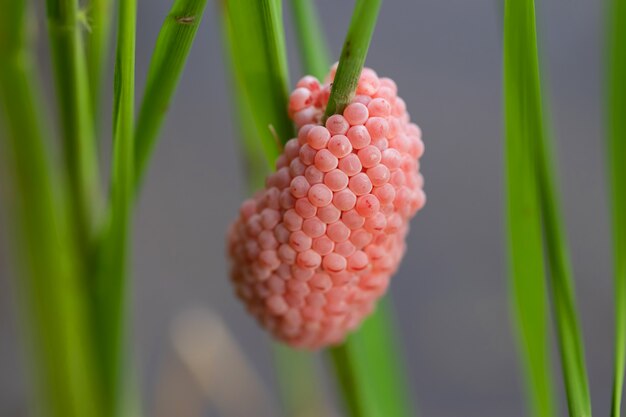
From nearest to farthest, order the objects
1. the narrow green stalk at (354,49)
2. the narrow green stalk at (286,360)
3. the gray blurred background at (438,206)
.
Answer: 1. the narrow green stalk at (354,49)
2. the narrow green stalk at (286,360)
3. the gray blurred background at (438,206)

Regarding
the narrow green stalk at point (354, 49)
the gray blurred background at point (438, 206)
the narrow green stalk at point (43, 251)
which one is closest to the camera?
the narrow green stalk at point (354, 49)

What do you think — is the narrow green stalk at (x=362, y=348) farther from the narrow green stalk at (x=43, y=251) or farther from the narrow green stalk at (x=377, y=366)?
the narrow green stalk at (x=43, y=251)

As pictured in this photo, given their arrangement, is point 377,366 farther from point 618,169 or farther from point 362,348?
point 618,169

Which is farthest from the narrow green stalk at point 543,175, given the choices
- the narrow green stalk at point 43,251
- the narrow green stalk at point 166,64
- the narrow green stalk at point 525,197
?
the narrow green stalk at point 43,251

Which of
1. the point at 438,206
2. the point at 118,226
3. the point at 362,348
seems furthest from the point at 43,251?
the point at 438,206

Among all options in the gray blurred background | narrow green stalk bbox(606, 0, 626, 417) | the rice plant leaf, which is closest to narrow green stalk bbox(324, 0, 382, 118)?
the rice plant leaf

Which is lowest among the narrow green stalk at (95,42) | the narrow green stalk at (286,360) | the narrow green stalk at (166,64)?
the narrow green stalk at (286,360)

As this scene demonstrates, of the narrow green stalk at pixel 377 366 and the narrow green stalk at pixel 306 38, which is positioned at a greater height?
the narrow green stalk at pixel 306 38

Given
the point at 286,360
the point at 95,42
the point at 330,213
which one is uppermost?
the point at 95,42
